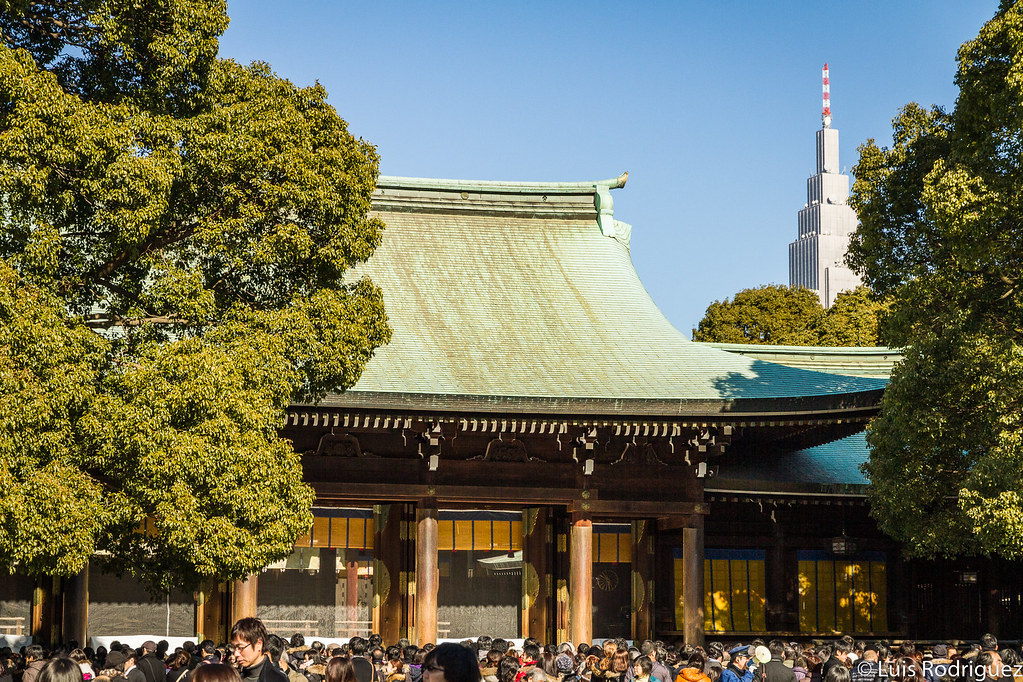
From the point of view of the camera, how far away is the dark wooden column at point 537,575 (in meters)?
21.6

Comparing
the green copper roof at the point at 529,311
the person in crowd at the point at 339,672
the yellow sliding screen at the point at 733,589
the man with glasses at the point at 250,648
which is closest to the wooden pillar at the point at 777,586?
the yellow sliding screen at the point at 733,589

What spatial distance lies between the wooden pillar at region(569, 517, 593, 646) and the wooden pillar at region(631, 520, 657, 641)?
2.65 meters

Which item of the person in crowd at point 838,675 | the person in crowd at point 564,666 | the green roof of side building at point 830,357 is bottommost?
the person in crowd at point 564,666

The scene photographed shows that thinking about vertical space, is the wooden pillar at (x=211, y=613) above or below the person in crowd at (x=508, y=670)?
below

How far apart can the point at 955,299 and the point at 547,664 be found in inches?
281

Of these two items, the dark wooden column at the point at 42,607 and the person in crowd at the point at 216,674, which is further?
the dark wooden column at the point at 42,607

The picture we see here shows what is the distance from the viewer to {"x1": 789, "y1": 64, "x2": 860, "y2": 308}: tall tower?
6924 inches

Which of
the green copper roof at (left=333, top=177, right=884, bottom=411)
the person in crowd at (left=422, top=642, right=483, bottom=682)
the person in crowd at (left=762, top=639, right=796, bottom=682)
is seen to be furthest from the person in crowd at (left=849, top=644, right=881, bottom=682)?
the green copper roof at (left=333, top=177, right=884, bottom=411)

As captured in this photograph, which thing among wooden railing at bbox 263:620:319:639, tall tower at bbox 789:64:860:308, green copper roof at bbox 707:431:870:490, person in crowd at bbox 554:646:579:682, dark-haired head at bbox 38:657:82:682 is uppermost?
tall tower at bbox 789:64:860:308

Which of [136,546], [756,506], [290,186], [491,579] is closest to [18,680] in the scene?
[136,546]

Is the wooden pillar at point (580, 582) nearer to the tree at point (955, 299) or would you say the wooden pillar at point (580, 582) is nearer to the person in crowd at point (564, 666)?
the tree at point (955, 299)

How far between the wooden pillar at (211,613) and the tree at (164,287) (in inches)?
294

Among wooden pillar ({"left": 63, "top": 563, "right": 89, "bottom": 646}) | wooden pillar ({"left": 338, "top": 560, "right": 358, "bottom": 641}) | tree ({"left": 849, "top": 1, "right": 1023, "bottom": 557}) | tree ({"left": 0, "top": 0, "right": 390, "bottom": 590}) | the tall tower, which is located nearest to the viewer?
tree ({"left": 0, "top": 0, "right": 390, "bottom": 590})

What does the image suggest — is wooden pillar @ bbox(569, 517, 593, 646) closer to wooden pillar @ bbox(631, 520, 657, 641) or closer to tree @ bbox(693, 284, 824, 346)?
wooden pillar @ bbox(631, 520, 657, 641)
